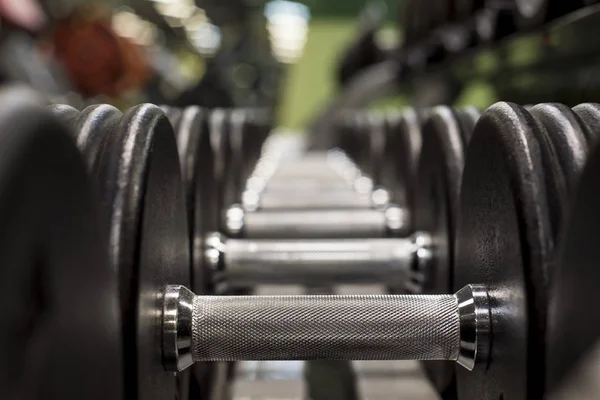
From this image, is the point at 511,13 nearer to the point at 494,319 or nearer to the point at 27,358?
the point at 494,319

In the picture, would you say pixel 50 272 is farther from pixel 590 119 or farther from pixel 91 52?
pixel 91 52

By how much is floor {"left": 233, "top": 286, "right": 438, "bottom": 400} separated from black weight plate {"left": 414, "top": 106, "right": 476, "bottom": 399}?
27mm

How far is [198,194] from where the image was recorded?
0.80 m

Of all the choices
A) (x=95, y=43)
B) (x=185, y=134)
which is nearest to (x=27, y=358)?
(x=185, y=134)

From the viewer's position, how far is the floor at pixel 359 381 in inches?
34.9

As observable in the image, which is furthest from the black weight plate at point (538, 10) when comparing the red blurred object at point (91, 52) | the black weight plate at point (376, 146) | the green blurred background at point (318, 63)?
the green blurred background at point (318, 63)

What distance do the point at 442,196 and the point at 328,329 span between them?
12.5 inches

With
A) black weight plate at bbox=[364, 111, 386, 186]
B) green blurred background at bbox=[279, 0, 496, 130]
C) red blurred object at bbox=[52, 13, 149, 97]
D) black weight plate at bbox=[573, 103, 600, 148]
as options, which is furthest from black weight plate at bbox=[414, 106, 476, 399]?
green blurred background at bbox=[279, 0, 496, 130]

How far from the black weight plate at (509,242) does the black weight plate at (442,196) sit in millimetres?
138

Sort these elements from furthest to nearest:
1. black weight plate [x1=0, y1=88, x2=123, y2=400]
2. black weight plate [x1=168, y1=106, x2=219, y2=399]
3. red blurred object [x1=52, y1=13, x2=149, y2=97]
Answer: red blurred object [x1=52, y1=13, x2=149, y2=97] < black weight plate [x1=168, y1=106, x2=219, y2=399] < black weight plate [x1=0, y1=88, x2=123, y2=400]

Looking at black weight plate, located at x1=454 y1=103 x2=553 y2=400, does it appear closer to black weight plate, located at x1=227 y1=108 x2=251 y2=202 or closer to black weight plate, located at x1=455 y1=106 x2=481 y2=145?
black weight plate, located at x1=455 y1=106 x2=481 y2=145

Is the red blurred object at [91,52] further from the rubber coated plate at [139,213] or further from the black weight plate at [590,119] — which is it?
the black weight plate at [590,119]

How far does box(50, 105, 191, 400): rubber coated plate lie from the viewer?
464 millimetres

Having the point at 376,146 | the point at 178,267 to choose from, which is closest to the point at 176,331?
the point at 178,267
